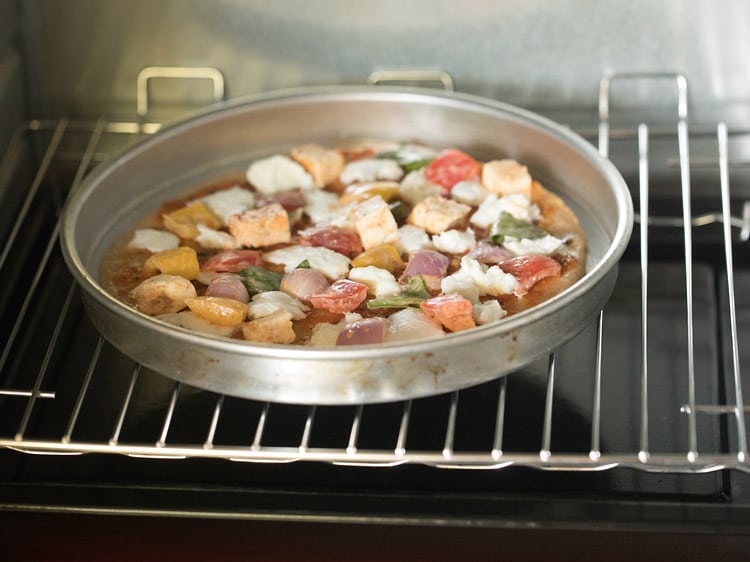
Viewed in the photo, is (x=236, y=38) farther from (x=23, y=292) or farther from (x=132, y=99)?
(x=23, y=292)

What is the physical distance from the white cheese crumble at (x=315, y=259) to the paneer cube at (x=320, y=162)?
0.24m

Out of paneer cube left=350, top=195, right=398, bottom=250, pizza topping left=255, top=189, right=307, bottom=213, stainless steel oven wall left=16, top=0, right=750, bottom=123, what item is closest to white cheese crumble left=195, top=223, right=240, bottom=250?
pizza topping left=255, top=189, right=307, bottom=213

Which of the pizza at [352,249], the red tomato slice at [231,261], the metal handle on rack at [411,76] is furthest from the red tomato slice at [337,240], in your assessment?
the metal handle on rack at [411,76]

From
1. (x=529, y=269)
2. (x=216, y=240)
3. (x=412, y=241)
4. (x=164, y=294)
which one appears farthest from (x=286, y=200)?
(x=529, y=269)

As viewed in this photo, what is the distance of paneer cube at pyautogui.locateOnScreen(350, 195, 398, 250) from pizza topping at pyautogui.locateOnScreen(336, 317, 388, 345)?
30cm

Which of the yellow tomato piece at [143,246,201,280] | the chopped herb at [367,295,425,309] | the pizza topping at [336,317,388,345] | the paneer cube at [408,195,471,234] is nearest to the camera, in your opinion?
the pizza topping at [336,317,388,345]

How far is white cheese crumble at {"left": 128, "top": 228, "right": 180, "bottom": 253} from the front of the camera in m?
1.78

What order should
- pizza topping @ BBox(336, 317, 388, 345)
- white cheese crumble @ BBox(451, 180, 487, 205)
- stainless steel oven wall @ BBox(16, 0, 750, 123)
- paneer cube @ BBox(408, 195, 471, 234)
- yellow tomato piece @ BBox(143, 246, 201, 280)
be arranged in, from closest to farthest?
pizza topping @ BBox(336, 317, 388, 345)
yellow tomato piece @ BBox(143, 246, 201, 280)
paneer cube @ BBox(408, 195, 471, 234)
white cheese crumble @ BBox(451, 180, 487, 205)
stainless steel oven wall @ BBox(16, 0, 750, 123)

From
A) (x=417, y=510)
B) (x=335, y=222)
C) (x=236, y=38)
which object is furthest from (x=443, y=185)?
(x=417, y=510)

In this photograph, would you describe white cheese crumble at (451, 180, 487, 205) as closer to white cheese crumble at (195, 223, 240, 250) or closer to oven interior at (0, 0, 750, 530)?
oven interior at (0, 0, 750, 530)

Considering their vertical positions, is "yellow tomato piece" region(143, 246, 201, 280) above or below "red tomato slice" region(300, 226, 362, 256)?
below

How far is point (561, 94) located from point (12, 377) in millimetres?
1271

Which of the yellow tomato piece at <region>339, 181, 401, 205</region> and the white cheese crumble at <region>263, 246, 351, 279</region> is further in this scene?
the yellow tomato piece at <region>339, 181, 401, 205</region>

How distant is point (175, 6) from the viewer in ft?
7.10
